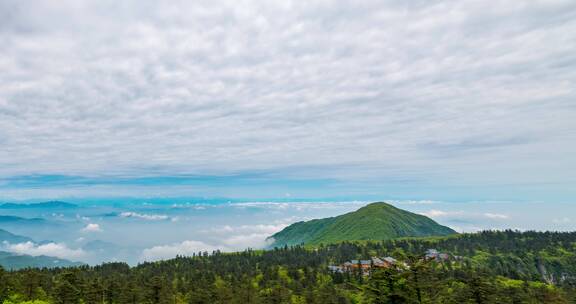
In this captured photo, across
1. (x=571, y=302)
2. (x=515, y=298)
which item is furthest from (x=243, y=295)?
(x=571, y=302)

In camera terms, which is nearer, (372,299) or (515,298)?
(372,299)

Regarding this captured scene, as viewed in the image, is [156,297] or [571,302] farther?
[571,302]

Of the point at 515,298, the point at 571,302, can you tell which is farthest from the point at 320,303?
the point at 571,302

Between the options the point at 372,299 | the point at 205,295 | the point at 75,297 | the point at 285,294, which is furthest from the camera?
the point at 285,294

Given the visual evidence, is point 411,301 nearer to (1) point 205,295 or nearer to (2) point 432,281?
(2) point 432,281

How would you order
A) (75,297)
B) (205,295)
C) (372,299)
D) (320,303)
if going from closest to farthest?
(372,299)
(75,297)
(205,295)
(320,303)

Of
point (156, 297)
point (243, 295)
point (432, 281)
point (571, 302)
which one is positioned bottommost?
point (571, 302)

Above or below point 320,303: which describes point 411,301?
above

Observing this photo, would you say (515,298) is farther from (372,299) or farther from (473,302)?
(372,299)

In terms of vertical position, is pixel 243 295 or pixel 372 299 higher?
pixel 372 299
